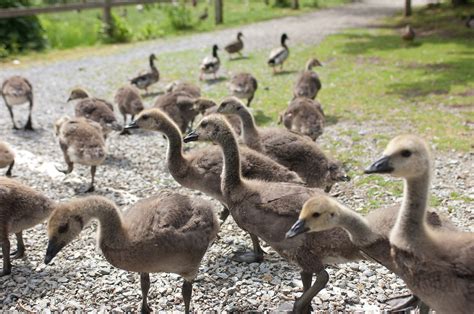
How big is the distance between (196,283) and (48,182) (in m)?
4.44

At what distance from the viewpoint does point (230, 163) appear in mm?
5977

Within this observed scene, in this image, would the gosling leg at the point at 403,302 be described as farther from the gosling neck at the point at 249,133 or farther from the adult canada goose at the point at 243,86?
the adult canada goose at the point at 243,86

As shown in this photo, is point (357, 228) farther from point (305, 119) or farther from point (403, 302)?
point (305, 119)

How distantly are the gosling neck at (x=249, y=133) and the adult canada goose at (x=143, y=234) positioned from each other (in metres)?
2.59

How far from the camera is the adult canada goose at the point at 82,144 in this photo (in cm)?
880

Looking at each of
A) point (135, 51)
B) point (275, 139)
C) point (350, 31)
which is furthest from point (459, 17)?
point (275, 139)

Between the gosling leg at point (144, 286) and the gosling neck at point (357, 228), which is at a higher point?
the gosling neck at point (357, 228)

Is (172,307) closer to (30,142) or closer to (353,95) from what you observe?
(30,142)

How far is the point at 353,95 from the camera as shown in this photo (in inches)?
576

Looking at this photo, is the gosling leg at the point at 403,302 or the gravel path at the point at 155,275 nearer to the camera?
the gosling leg at the point at 403,302

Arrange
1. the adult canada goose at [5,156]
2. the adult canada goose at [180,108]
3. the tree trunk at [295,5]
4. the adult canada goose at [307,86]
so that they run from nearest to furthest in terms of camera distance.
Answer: the adult canada goose at [5,156], the adult canada goose at [180,108], the adult canada goose at [307,86], the tree trunk at [295,5]

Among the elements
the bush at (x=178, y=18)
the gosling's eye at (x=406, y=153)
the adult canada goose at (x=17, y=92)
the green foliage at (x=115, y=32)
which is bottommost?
the adult canada goose at (x=17, y=92)

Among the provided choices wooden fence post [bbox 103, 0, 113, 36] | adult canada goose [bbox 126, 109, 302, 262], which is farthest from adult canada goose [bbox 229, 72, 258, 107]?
wooden fence post [bbox 103, 0, 113, 36]

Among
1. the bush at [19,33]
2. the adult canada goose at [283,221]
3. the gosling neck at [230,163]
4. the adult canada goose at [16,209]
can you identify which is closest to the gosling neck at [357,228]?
the adult canada goose at [283,221]
